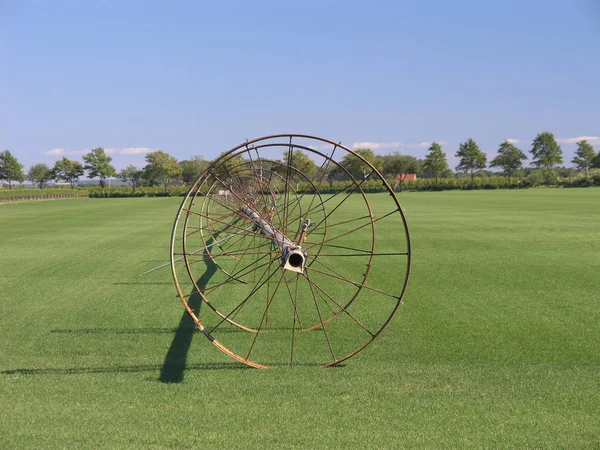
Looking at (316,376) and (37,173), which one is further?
(37,173)

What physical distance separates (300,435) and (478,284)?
26.1ft

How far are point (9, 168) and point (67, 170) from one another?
11457 millimetres

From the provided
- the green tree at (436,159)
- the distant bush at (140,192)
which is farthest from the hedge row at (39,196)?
the green tree at (436,159)

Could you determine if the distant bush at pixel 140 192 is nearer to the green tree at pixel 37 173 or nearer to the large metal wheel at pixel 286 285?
the green tree at pixel 37 173

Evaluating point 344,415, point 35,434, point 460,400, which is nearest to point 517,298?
point 460,400

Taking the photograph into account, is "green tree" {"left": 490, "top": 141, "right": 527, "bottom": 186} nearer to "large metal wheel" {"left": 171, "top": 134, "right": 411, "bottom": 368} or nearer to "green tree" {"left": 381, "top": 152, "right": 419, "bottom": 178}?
"green tree" {"left": 381, "top": 152, "right": 419, "bottom": 178}

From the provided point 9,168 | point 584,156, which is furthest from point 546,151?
point 9,168

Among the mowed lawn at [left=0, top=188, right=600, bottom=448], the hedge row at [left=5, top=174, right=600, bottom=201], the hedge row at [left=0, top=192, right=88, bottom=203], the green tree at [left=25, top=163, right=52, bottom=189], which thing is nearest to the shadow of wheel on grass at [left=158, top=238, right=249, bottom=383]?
the mowed lawn at [left=0, top=188, right=600, bottom=448]

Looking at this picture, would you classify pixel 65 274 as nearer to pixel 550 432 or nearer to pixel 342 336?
pixel 342 336

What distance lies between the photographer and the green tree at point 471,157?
3853 inches

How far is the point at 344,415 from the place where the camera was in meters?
5.00

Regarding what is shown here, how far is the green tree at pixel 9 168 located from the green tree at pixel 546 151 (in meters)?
101

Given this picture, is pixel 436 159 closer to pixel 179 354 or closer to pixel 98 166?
pixel 98 166

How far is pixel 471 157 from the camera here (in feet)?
322
